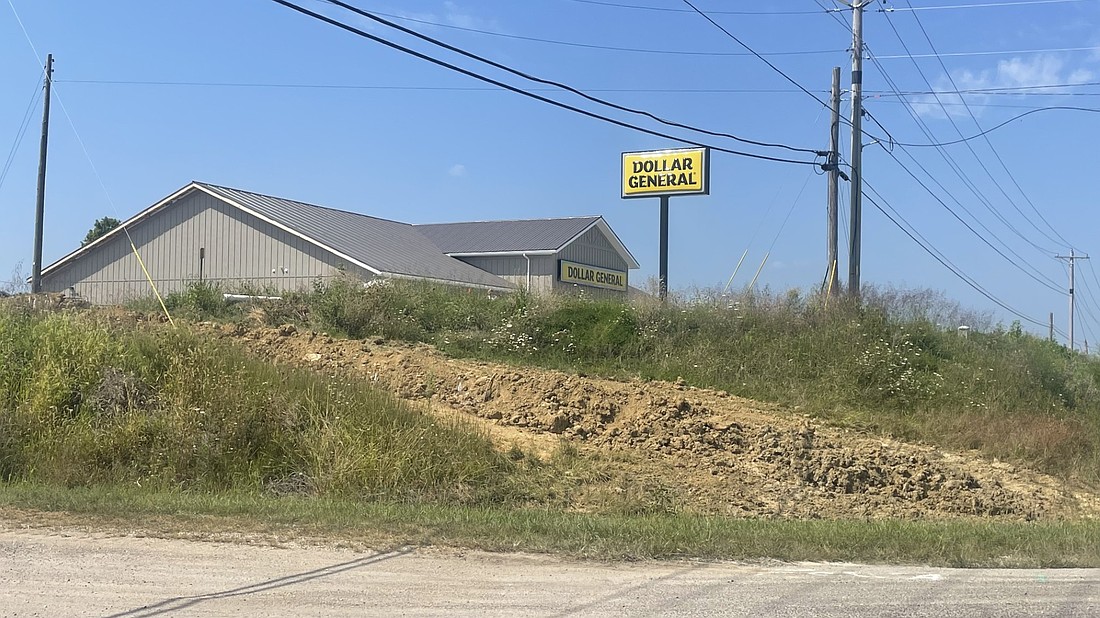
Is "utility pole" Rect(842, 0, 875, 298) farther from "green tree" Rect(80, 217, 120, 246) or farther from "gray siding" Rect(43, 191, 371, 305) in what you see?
"green tree" Rect(80, 217, 120, 246)

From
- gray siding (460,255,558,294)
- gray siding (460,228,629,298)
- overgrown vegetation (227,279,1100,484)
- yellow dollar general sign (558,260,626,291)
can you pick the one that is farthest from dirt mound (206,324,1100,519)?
yellow dollar general sign (558,260,626,291)

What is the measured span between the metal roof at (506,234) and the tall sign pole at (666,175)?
881 centimetres

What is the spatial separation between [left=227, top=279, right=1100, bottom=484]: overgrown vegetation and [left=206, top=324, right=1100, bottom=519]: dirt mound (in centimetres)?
149

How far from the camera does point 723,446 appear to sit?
550 inches

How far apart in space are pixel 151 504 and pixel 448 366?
7.46 meters

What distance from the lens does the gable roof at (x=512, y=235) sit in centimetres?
3866

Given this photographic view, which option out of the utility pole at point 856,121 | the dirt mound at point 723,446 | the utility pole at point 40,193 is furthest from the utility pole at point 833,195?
the utility pole at point 40,193

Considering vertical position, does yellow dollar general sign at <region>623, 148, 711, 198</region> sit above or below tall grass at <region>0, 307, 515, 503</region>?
above

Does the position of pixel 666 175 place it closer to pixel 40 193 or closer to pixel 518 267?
pixel 518 267

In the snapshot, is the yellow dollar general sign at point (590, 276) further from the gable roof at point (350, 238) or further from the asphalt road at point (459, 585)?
the asphalt road at point (459, 585)

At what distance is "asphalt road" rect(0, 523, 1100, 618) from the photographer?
6566 millimetres

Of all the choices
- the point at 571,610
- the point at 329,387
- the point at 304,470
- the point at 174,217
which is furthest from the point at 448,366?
the point at 174,217

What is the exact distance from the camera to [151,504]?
10.0 meters

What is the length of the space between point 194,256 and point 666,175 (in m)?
17.2
